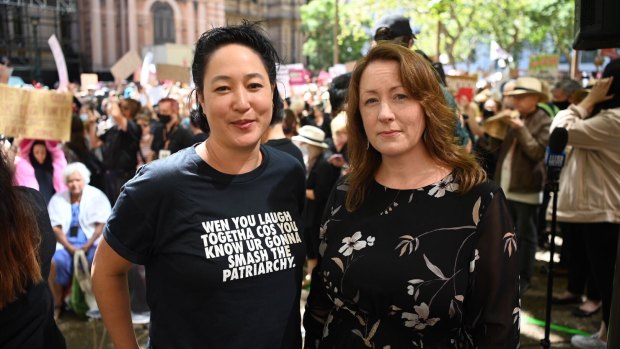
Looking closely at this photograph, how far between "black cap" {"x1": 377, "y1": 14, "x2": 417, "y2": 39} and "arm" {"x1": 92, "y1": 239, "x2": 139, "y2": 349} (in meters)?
2.52

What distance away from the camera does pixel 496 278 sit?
1694 mm

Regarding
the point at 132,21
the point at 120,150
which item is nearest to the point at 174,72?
the point at 120,150

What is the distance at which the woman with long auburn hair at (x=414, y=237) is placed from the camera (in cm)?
172

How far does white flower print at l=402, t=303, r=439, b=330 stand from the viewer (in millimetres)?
1727

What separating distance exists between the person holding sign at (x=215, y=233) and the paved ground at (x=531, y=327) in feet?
9.28

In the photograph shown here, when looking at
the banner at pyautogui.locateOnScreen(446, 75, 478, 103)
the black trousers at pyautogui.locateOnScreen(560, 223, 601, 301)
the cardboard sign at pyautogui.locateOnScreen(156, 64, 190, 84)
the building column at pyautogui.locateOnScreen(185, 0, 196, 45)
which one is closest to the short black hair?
the black trousers at pyautogui.locateOnScreen(560, 223, 601, 301)

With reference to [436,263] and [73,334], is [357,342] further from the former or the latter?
[73,334]

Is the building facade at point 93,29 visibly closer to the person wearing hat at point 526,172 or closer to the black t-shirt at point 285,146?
the person wearing hat at point 526,172

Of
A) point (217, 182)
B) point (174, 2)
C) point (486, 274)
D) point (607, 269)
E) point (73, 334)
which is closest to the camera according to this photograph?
point (486, 274)

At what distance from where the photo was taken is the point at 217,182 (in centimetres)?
181

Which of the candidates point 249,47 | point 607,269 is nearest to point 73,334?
point 249,47

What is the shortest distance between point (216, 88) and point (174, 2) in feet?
95.4

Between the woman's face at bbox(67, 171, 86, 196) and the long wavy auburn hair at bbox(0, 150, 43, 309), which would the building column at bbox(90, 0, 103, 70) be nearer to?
the woman's face at bbox(67, 171, 86, 196)

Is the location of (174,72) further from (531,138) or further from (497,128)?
(531,138)
